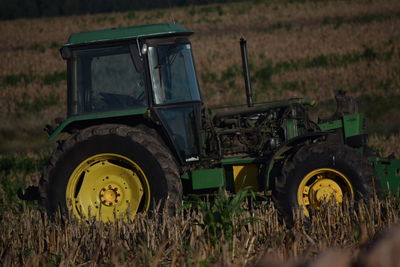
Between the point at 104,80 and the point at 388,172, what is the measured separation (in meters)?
2.92

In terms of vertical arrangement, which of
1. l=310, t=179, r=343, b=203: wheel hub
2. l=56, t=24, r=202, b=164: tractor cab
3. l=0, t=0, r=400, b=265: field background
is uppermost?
l=0, t=0, r=400, b=265: field background

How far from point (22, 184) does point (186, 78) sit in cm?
399

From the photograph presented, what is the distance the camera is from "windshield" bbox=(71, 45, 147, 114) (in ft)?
23.3

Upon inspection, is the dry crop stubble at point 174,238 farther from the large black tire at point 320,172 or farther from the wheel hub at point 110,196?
the wheel hub at point 110,196

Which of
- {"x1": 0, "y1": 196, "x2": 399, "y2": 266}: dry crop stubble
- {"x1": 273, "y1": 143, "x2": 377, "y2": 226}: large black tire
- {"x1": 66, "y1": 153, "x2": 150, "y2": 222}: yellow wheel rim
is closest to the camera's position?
{"x1": 0, "y1": 196, "x2": 399, "y2": 266}: dry crop stubble

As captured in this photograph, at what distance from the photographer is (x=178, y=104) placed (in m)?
7.11

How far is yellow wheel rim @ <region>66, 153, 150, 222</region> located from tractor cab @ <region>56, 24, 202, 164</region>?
45 cm

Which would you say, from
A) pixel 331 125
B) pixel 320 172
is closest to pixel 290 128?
pixel 331 125

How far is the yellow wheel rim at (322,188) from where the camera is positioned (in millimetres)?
6766

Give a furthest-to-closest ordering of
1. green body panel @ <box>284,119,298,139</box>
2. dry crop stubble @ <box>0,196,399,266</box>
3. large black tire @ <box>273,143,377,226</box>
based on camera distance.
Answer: green body panel @ <box>284,119,298,139</box>, large black tire @ <box>273,143,377,226</box>, dry crop stubble @ <box>0,196,399,266</box>

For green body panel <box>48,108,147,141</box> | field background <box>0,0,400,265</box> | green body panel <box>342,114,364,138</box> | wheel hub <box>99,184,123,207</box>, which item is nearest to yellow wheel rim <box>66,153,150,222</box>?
wheel hub <box>99,184,123,207</box>

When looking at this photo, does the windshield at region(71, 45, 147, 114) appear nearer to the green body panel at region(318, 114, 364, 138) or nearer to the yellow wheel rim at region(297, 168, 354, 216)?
the yellow wheel rim at region(297, 168, 354, 216)

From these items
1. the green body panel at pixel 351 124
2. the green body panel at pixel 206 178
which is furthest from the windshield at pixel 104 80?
the green body panel at pixel 351 124

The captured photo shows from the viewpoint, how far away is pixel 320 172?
22.4ft
